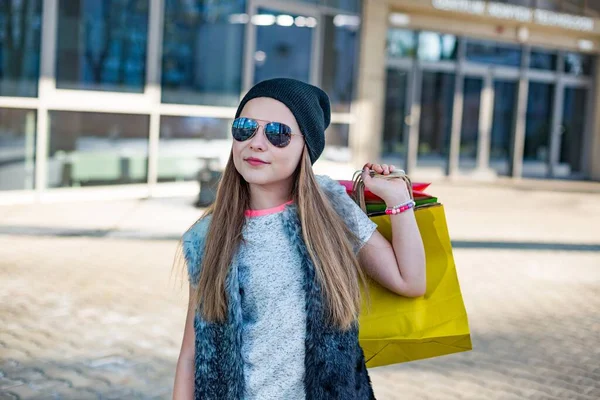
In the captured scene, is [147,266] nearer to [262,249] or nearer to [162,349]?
[162,349]

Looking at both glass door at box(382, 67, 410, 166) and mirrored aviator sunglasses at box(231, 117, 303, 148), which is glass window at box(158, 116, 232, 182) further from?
mirrored aviator sunglasses at box(231, 117, 303, 148)

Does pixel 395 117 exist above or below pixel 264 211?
above

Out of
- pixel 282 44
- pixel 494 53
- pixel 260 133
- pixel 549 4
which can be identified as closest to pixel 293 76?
pixel 282 44

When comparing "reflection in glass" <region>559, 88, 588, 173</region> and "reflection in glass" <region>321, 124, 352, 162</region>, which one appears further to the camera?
"reflection in glass" <region>559, 88, 588, 173</region>

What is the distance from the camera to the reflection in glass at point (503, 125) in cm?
2198

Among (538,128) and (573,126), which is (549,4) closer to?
(538,128)

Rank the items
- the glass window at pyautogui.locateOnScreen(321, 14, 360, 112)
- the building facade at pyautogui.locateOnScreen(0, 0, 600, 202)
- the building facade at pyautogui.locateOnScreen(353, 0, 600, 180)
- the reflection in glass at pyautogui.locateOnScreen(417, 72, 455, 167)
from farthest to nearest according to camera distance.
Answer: the reflection in glass at pyautogui.locateOnScreen(417, 72, 455, 167), the building facade at pyautogui.locateOnScreen(353, 0, 600, 180), the glass window at pyautogui.locateOnScreen(321, 14, 360, 112), the building facade at pyautogui.locateOnScreen(0, 0, 600, 202)

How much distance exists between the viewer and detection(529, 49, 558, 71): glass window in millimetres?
22531

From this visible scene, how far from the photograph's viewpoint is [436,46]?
2066 cm

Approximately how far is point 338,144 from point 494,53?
6121 millimetres

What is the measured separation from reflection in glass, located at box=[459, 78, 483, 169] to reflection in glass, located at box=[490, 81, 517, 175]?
66cm

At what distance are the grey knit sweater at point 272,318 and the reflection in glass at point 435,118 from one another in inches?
742

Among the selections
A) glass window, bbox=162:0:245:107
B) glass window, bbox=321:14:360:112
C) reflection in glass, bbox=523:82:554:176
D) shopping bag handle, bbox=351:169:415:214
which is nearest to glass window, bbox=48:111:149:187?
glass window, bbox=162:0:245:107

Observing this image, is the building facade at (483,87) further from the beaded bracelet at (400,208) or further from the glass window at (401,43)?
the beaded bracelet at (400,208)
